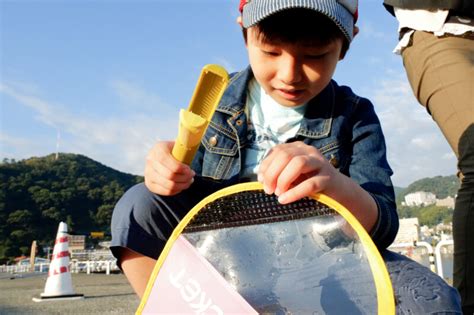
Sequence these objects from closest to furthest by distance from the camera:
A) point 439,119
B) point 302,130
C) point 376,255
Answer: point 376,255 → point 302,130 → point 439,119

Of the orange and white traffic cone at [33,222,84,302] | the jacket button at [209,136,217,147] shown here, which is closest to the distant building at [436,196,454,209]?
the orange and white traffic cone at [33,222,84,302]

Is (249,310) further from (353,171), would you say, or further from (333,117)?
(333,117)

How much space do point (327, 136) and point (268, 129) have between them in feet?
0.47

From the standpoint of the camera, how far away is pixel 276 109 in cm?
117

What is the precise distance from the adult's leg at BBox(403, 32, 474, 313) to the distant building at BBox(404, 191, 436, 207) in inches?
3590

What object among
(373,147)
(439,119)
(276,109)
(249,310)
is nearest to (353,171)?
(373,147)

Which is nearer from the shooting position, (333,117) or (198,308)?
(198,308)

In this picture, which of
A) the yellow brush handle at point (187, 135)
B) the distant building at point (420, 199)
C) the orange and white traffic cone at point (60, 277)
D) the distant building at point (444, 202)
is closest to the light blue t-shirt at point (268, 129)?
the yellow brush handle at point (187, 135)

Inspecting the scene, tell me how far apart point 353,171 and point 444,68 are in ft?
1.38

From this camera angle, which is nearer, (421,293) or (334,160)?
(421,293)

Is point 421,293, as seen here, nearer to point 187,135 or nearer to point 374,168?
point 374,168

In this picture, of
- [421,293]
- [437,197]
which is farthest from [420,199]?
[421,293]

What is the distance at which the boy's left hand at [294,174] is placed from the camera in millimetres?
697

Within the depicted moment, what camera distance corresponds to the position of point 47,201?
47.2 m
